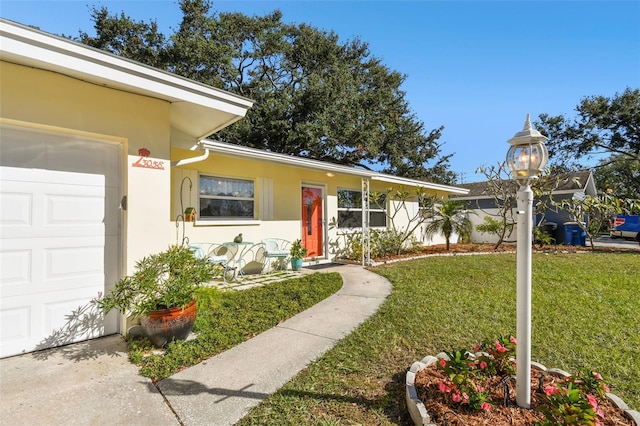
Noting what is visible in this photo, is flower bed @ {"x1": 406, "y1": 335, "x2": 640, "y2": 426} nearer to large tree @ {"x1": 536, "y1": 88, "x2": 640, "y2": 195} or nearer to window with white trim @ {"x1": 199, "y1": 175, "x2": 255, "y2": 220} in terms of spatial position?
window with white trim @ {"x1": 199, "y1": 175, "x2": 255, "y2": 220}

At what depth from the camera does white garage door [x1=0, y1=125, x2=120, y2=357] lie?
3.06m

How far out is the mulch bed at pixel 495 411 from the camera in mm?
1971

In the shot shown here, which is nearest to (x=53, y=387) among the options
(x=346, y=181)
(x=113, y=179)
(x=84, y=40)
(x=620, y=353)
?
(x=113, y=179)

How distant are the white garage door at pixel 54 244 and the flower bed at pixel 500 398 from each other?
3.63m

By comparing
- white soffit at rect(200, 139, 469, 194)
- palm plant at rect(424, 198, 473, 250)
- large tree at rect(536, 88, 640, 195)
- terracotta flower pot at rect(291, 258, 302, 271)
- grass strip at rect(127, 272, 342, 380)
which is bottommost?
grass strip at rect(127, 272, 342, 380)

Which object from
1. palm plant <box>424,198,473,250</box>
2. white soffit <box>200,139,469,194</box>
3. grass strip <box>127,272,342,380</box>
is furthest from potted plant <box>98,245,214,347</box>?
palm plant <box>424,198,473,250</box>

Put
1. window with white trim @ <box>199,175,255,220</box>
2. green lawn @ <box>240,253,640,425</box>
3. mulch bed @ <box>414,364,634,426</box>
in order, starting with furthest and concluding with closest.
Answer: window with white trim @ <box>199,175,255,220</box> → green lawn @ <box>240,253,640,425</box> → mulch bed @ <box>414,364,634,426</box>

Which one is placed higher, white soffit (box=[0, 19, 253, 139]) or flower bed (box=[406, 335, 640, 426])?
white soffit (box=[0, 19, 253, 139])

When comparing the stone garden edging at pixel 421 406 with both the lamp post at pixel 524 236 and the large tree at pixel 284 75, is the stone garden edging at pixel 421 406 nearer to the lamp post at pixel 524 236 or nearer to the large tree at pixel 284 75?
the lamp post at pixel 524 236

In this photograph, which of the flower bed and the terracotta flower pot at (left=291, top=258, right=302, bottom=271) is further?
the terracotta flower pot at (left=291, top=258, right=302, bottom=271)

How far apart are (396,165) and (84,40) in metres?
18.9

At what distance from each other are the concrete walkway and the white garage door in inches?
10.4

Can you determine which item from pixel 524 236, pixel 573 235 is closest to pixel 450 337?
pixel 524 236

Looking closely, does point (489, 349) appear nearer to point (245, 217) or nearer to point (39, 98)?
point (39, 98)
